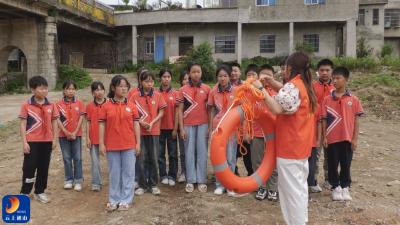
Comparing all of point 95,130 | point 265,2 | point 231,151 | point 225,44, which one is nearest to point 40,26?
point 225,44

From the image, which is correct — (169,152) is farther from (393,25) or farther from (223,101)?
(393,25)

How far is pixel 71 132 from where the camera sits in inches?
215

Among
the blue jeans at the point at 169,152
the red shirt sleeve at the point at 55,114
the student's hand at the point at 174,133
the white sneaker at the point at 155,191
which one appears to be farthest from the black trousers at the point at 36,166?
the student's hand at the point at 174,133

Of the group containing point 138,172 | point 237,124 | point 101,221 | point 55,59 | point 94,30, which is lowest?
point 101,221

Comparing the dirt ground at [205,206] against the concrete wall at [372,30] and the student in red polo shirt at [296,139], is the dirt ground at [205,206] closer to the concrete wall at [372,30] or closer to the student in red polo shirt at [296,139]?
the student in red polo shirt at [296,139]

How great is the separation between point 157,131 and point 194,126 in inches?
18.6

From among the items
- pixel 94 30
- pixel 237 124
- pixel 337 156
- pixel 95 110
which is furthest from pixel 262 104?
pixel 94 30

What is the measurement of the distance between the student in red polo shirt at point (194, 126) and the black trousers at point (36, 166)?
5.49ft

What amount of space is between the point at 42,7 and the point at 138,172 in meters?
15.0

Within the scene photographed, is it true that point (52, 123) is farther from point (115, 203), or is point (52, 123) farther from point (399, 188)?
point (399, 188)

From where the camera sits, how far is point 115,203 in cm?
470

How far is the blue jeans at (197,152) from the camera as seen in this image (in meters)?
5.29

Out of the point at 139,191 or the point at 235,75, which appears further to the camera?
the point at 235,75

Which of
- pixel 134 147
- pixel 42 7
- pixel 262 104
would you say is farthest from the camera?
pixel 42 7
